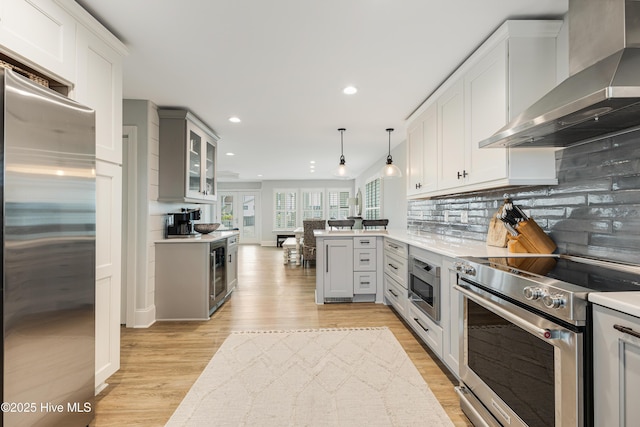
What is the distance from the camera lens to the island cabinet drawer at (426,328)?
225 centimetres

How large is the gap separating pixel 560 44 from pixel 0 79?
298cm

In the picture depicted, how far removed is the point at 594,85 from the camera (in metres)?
1.24

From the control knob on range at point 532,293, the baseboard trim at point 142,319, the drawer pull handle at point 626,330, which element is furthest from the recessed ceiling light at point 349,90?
the baseboard trim at point 142,319

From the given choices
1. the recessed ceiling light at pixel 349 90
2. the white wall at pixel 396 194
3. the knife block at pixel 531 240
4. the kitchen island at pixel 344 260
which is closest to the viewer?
the knife block at pixel 531 240

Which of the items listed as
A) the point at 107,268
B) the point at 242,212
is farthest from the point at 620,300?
the point at 242,212

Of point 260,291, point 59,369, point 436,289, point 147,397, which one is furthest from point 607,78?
point 260,291

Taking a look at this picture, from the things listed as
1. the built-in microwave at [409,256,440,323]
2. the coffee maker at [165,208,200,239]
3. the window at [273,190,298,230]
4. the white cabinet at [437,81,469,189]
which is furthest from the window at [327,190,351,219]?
the built-in microwave at [409,256,440,323]

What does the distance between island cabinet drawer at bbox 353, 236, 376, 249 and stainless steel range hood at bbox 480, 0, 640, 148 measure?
2.26 meters

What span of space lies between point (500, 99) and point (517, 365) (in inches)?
65.0

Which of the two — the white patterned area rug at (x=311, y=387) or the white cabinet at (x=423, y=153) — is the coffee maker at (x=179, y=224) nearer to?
the white patterned area rug at (x=311, y=387)

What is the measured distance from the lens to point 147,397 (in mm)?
1927

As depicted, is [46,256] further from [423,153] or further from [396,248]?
[423,153]

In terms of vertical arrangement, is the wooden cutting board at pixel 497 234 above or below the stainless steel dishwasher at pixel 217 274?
above

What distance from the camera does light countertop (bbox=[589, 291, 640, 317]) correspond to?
0.88 meters
